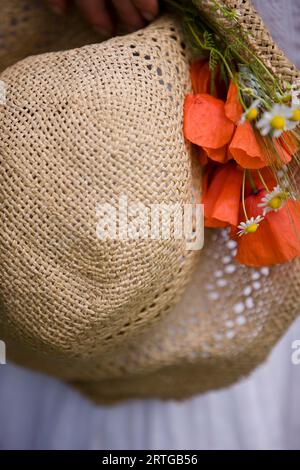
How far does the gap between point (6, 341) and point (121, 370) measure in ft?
0.44

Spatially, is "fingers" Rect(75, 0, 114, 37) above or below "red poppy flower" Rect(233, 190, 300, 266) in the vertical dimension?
above

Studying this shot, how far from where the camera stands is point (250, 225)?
0.54 meters

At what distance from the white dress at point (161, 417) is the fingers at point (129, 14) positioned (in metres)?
0.54

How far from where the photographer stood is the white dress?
100cm

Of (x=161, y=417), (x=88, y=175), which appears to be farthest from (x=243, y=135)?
(x=161, y=417)

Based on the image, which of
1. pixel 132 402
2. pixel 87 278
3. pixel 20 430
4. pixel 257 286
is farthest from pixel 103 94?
pixel 20 430

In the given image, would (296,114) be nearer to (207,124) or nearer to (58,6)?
(207,124)

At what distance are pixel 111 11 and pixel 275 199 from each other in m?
0.26

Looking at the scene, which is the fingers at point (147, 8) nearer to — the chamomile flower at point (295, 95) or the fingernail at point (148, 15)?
the fingernail at point (148, 15)

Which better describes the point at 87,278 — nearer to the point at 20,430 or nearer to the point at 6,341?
the point at 6,341

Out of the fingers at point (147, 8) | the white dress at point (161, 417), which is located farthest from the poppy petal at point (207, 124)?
the white dress at point (161, 417)

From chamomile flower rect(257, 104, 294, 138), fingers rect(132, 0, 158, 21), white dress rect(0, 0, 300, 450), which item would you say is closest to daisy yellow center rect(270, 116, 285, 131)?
chamomile flower rect(257, 104, 294, 138)

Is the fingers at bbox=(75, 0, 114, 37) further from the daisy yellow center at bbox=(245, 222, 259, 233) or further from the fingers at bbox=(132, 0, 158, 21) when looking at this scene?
the daisy yellow center at bbox=(245, 222, 259, 233)

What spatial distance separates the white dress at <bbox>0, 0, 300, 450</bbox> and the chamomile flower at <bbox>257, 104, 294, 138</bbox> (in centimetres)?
52
